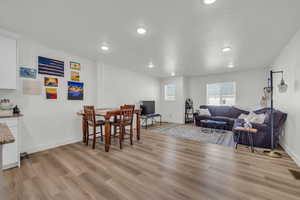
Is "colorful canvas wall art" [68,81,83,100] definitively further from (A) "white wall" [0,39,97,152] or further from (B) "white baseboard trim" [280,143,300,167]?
(B) "white baseboard trim" [280,143,300,167]

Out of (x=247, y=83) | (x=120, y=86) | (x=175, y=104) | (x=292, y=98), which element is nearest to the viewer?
(x=292, y=98)

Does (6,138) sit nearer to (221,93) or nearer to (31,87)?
(31,87)

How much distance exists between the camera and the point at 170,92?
6.98m

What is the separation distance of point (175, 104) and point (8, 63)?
19.5 ft

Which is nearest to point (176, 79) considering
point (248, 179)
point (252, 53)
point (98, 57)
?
point (252, 53)

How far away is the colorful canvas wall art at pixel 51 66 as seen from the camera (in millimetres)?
2880

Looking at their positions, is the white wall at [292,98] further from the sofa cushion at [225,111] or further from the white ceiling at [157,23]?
the sofa cushion at [225,111]

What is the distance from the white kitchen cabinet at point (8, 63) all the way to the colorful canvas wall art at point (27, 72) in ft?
1.11

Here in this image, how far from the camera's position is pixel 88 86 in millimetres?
3803

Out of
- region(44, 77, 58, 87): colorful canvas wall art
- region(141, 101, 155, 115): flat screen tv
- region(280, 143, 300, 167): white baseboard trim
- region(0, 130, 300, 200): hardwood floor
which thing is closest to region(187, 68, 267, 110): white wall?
region(280, 143, 300, 167): white baseboard trim

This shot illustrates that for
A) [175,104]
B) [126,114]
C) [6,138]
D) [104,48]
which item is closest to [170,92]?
[175,104]

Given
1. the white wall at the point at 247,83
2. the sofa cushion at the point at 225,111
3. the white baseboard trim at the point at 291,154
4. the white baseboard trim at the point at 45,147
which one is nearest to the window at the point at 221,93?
the white wall at the point at 247,83

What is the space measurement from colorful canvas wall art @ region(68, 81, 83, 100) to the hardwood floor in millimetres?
1379

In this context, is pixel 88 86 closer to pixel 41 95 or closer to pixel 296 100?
pixel 41 95
